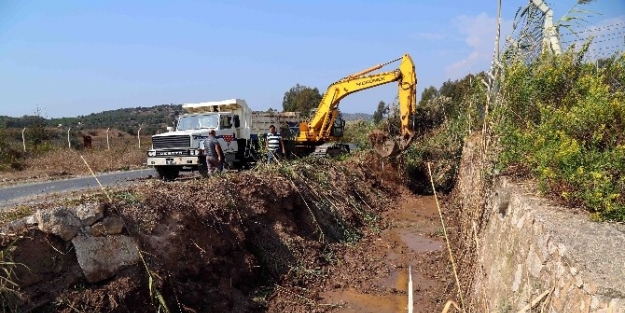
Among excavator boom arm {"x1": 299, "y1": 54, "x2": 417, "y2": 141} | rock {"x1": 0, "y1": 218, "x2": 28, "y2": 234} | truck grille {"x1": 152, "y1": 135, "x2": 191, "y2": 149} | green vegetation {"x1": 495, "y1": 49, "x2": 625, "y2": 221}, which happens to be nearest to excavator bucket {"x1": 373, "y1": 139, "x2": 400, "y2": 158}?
excavator boom arm {"x1": 299, "y1": 54, "x2": 417, "y2": 141}

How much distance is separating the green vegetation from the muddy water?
2.30 meters

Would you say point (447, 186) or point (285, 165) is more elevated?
point (285, 165)

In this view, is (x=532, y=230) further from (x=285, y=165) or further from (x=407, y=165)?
(x=407, y=165)

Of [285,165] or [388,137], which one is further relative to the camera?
[388,137]

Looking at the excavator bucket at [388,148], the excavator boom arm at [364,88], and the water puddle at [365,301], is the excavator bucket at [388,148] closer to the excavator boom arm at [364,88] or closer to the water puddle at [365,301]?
the excavator boom arm at [364,88]

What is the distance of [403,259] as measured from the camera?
9.95m

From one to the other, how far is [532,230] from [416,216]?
8984 mm

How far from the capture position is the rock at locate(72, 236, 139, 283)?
6.11 m

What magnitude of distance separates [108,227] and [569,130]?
250 inches

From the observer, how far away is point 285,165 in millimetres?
11852

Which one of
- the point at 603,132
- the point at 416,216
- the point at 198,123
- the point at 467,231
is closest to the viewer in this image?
the point at 603,132

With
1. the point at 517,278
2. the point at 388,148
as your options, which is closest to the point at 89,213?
the point at 517,278

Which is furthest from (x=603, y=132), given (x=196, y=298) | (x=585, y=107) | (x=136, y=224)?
(x=136, y=224)

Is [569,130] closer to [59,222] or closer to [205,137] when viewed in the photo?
[59,222]
